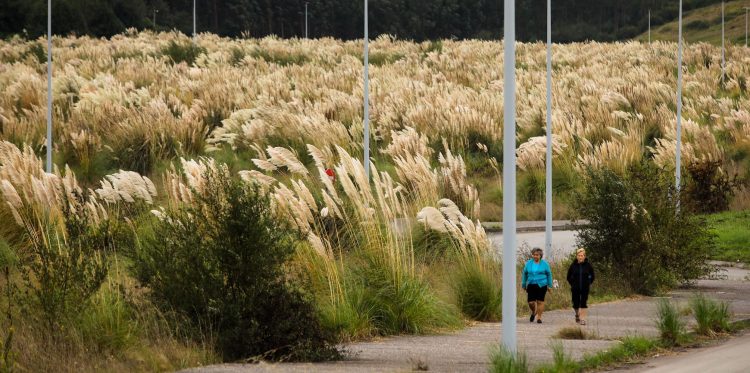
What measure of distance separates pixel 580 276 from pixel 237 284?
5610 mm

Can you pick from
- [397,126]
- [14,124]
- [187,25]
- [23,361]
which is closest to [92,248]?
[23,361]

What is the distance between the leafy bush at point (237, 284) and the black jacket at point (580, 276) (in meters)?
4.63

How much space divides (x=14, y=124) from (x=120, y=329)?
2483 cm

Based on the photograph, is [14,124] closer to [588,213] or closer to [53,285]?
[588,213]

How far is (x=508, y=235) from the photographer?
41.3ft

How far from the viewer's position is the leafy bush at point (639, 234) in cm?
2334

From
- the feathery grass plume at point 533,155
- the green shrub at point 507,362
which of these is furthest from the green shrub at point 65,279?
the feathery grass plume at point 533,155

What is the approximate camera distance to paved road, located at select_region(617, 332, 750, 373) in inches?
555

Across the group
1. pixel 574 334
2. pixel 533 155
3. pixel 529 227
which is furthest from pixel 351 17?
pixel 574 334

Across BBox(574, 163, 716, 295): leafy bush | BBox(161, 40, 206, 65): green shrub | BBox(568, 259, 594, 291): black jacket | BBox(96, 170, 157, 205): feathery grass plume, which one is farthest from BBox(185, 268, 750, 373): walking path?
BBox(161, 40, 206, 65): green shrub

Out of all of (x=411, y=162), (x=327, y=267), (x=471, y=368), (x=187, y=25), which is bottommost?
(x=471, y=368)

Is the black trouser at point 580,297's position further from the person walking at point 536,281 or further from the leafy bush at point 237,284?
the leafy bush at point 237,284

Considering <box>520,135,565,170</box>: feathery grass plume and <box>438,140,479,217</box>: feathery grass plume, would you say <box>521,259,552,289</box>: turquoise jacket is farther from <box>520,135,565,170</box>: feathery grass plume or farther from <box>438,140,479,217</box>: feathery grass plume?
<box>520,135,565,170</box>: feathery grass plume

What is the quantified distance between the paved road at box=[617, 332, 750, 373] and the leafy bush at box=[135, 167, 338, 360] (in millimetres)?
3464
